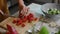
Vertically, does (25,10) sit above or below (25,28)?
above

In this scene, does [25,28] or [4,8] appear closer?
[25,28]

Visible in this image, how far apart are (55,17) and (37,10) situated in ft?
0.82

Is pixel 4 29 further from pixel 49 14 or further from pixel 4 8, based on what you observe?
pixel 4 8

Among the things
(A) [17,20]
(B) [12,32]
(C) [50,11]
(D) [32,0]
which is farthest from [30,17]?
(D) [32,0]

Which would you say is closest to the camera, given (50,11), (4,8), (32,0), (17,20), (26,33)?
(26,33)

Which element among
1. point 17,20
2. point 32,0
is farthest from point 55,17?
point 32,0

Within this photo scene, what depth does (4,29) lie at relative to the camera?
1.06m

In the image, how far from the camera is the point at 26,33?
1.01 metres

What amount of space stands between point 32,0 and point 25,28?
2.34m

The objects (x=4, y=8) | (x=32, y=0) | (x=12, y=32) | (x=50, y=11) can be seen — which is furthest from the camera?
(x=32, y=0)

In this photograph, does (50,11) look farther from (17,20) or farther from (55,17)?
(17,20)

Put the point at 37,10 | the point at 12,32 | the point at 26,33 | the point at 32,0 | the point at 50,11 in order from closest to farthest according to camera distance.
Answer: the point at 12,32 → the point at 26,33 → the point at 50,11 → the point at 37,10 → the point at 32,0

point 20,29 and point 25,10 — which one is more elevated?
point 25,10

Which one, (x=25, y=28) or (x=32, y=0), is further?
(x=32, y=0)
